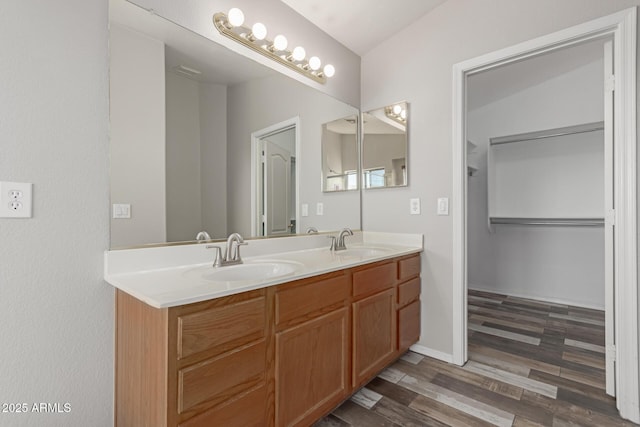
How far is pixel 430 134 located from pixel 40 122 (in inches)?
86.9

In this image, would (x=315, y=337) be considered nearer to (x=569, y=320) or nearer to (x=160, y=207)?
(x=160, y=207)

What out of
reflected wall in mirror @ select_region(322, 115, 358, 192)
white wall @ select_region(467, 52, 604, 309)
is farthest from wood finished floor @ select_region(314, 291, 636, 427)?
reflected wall in mirror @ select_region(322, 115, 358, 192)

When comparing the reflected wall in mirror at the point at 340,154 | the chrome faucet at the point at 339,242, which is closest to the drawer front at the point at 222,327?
the chrome faucet at the point at 339,242

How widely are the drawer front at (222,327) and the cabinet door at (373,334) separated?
676 mm

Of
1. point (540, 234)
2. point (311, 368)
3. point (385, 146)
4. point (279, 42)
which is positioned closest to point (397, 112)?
point (385, 146)

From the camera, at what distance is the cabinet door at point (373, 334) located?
1698 millimetres

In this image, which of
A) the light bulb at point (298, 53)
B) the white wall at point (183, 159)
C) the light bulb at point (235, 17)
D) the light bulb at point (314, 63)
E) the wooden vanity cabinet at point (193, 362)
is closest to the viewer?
the wooden vanity cabinet at point (193, 362)

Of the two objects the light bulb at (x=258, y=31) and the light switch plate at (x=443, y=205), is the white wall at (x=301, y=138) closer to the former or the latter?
the light bulb at (x=258, y=31)

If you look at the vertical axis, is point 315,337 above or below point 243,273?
below

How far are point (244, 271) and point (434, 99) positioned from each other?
1.83 meters

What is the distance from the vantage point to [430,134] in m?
2.27

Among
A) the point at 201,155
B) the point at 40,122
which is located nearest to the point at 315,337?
the point at 201,155

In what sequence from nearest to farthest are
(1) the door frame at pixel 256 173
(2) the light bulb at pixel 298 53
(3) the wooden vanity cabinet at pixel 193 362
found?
(3) the wooden vanity cabinet at pixel 193 362 < (1) the door frame at pixel 256 173 < (2) the light bulb at pixel 298 53

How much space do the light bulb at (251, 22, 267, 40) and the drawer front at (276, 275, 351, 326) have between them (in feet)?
4.71
